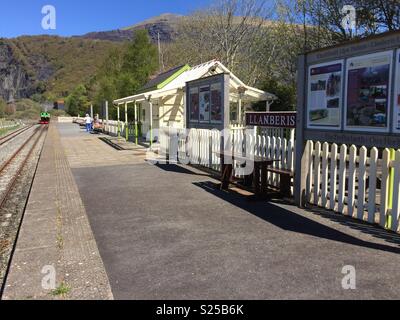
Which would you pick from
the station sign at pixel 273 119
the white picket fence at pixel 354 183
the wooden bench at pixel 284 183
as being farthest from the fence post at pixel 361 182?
the station sign at pixel 273 119

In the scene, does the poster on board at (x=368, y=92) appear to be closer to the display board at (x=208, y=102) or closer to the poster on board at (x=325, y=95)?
the poster on board at (x=325, y=95)

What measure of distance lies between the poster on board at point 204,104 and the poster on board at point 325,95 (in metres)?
5.05

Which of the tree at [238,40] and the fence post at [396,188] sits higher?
the tree at [238,40]

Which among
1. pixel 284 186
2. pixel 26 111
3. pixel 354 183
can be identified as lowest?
pixel 284 186

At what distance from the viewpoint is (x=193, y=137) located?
1273 cm

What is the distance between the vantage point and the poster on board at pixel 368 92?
17.7 ft

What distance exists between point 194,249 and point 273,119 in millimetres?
4608

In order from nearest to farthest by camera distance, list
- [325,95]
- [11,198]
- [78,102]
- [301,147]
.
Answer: [325,95] < [301,147] < [11,198] < [78,102]

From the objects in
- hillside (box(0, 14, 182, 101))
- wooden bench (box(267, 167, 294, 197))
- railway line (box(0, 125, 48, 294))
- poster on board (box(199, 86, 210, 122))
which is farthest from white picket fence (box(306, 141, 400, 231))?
hillside (box(0, 14, 182, 101))

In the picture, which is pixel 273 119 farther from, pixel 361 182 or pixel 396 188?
pixel 396 188

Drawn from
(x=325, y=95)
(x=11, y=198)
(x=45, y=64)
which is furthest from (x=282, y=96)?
(x=45, y=64)

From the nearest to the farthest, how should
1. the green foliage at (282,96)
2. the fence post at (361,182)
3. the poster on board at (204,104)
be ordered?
1. the fence post at (361,182)
2. the poster on board at (204,104)
3. the green foliage at (282,96)

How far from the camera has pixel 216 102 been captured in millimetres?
11070
